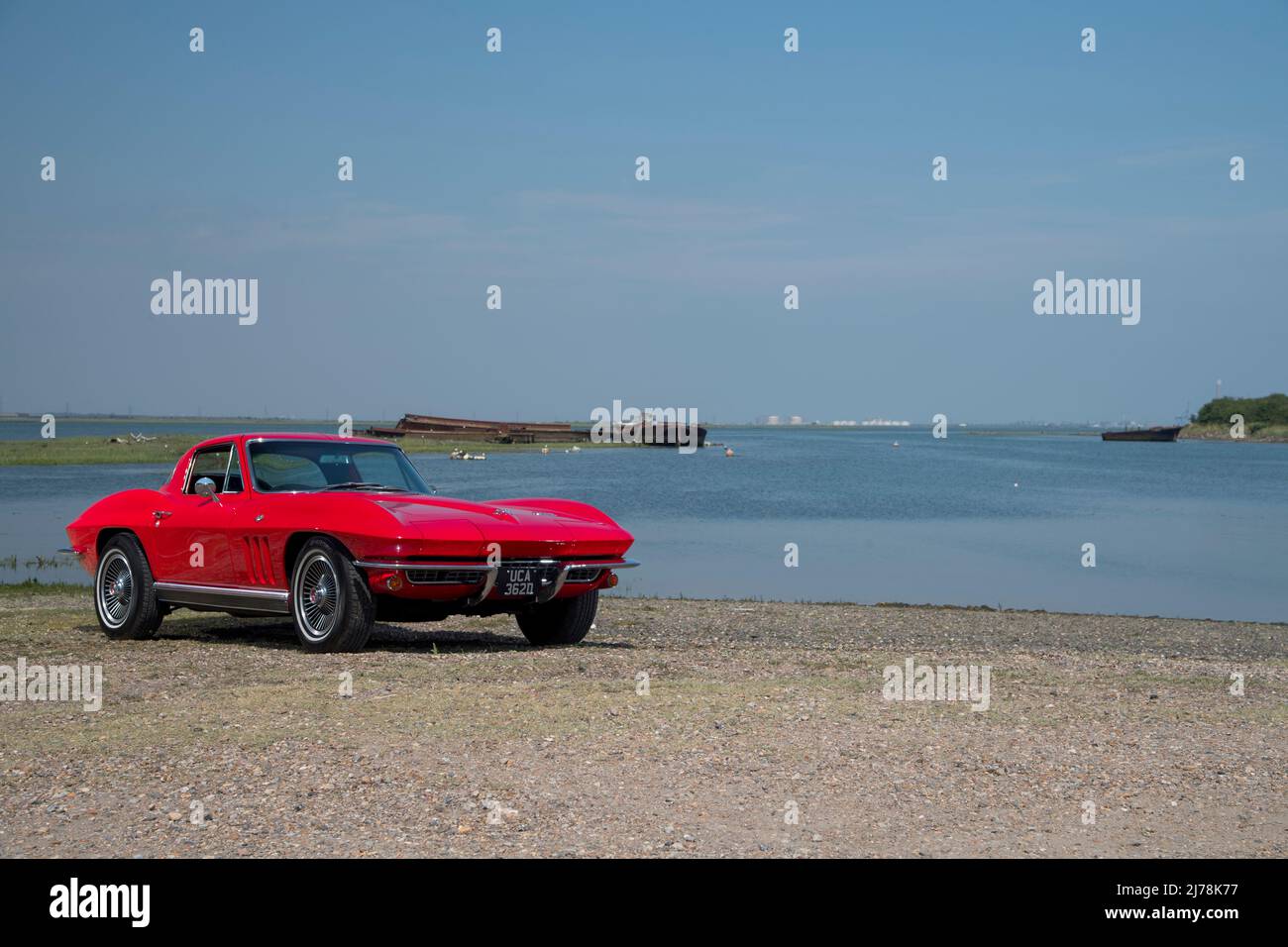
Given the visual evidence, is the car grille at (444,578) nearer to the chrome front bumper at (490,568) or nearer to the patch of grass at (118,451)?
the chrome front bumper at (490,568)

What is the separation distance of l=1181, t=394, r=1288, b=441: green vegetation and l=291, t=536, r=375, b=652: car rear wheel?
16884 centimetres

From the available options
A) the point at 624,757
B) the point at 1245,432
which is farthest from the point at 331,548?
the point at 1245,432

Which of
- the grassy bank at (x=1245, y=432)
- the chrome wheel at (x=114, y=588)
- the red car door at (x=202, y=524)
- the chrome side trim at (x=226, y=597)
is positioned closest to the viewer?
the chrome side trim at (x=226, y=597)

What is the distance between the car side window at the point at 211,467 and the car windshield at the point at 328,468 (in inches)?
15.3

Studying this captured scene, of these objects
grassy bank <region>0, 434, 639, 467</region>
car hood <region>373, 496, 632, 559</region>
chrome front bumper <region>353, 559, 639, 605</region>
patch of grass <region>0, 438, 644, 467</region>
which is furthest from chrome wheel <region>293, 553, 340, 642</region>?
grassy bank <region>0, 434, 639, 467</region>

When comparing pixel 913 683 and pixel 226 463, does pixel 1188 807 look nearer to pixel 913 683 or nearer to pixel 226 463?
pixel 913 683

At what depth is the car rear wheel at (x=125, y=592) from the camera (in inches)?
463

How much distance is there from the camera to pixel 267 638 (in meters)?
11.9

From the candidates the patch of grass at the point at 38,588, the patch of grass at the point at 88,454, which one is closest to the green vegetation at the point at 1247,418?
the patch of grass at the point at 88,454

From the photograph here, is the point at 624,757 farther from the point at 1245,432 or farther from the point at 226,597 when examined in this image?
the point at 1245,432

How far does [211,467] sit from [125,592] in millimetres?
1465

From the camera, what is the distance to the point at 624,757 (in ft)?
22.5

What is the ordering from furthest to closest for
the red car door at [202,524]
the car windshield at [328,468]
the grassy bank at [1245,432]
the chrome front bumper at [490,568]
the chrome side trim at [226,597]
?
1. the grassy bank at [1245,432]
2. the car windshield at [328,468]
3. the red car door at [202,524]
4. the chrome side trim at [226,597]
5. the chrome front bumper at [490,568]
